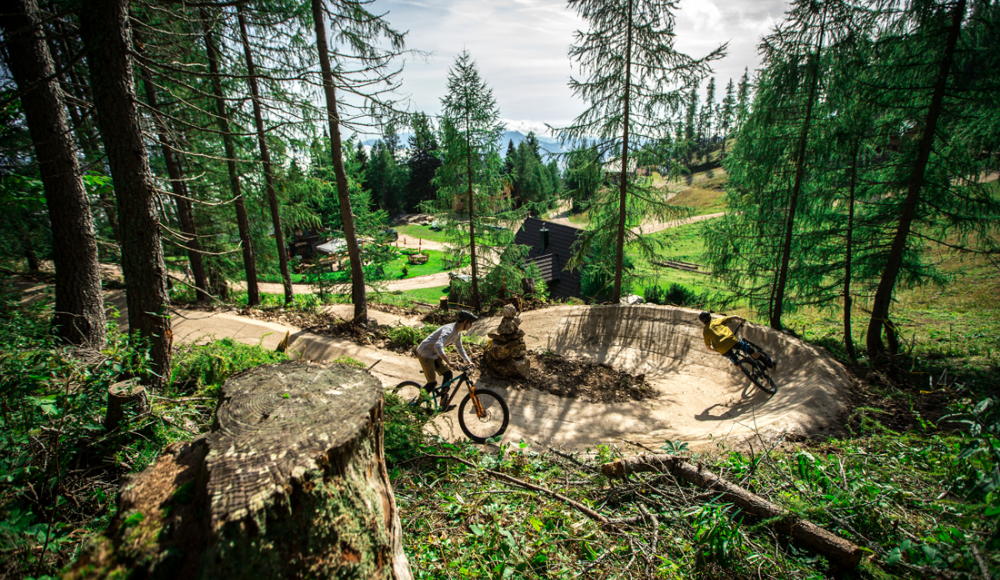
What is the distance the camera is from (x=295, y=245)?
129ft

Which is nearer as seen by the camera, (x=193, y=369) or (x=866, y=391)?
(x=193, y=369)

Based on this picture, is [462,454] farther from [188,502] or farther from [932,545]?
[932,545]

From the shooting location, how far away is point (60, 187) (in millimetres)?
5129

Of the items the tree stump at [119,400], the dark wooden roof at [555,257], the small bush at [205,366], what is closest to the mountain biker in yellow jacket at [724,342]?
the small bush at [205,366]

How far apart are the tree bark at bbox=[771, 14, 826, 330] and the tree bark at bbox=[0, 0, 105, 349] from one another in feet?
47.8

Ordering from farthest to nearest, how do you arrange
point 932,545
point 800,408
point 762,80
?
point 762,80
point 800,408
point 932,545

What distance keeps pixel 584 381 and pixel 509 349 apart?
6.77 ft

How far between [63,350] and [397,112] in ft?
27.2

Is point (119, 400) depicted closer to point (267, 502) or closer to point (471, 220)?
point (267, 502)

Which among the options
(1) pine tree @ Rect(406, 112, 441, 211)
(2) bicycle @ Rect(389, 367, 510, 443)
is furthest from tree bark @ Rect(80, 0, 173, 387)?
(1) pine tree @ Rect(406, 112, 441, 211)

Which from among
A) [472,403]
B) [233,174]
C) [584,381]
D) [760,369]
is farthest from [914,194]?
[233,174]

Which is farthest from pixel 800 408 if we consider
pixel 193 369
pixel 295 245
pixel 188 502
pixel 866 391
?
pixel 295 245

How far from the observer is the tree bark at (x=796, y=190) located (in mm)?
9922

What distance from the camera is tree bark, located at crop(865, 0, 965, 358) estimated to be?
838 cm
